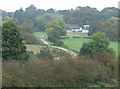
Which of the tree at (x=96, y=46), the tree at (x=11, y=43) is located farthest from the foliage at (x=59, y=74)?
the tree at (x=96, y=46)

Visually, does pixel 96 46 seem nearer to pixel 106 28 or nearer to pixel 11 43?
pixel 11 43

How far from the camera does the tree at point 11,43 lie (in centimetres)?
784

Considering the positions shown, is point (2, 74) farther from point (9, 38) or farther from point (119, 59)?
point (119, 59)

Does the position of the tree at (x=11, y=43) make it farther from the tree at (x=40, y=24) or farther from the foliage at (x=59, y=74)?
the tree at (x=40, y=24)

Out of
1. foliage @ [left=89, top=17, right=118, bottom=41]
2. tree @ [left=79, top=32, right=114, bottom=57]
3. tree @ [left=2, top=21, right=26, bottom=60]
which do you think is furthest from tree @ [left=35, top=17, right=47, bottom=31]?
tree @ [left=2, top=21, right=26, bottom=60]

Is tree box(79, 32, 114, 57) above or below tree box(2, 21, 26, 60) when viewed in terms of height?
below

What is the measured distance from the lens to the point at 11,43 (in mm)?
8102

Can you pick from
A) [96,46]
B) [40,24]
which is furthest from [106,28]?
[96,46]

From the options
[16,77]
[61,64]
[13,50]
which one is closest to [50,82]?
[61,64]

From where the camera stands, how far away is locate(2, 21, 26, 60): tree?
7836mm

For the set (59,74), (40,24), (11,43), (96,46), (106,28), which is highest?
(40,24)

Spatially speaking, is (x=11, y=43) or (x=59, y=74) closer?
(x=59, y=74)

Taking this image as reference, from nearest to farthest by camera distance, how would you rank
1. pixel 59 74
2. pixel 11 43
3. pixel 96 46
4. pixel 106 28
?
pixel 59 74 < pixel 11 43 < pixel 96 46 < pixel 106 28

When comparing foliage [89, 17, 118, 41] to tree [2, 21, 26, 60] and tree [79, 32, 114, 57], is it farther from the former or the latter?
tree [2, 21, 26, 60]
